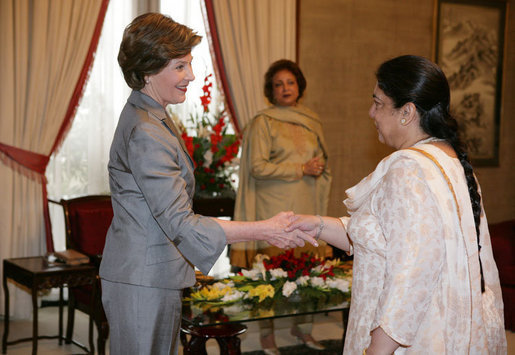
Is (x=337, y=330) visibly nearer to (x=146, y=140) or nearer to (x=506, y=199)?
(x=146, y=140)

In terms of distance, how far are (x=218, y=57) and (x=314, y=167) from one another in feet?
6.22

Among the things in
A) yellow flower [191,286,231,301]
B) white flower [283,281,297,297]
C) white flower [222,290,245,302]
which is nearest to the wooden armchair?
yellow flower [191,286,231,301]

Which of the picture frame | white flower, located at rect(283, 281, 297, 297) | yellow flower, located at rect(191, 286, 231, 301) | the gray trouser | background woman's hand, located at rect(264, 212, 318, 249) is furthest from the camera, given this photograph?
the picture frame

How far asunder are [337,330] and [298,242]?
2677mm

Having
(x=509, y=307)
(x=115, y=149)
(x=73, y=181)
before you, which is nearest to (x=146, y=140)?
(x=115, y=149)

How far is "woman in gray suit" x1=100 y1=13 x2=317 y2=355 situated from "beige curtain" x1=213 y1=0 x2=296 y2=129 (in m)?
3.96

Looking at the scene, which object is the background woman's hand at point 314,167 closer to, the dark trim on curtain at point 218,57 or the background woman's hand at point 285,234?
the dark trim on curtain at point 218,57

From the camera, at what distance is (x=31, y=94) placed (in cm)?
541

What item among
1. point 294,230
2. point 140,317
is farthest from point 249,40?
point 140,317

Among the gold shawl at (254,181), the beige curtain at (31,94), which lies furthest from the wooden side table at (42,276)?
the gold shawl at (254,181)

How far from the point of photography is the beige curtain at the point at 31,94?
17.5 ft

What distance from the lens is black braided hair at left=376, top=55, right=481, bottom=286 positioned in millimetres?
2109

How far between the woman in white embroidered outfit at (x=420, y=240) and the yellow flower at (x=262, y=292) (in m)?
1.53

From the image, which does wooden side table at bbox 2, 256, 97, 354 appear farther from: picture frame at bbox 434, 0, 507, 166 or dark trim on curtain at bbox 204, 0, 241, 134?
picture frame at bbox 434, 0, 507, 166
